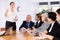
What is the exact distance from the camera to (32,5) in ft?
24.0

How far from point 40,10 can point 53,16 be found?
467cm

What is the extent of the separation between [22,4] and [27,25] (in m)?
2.47

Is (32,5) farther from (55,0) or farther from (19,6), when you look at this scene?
(55,0)

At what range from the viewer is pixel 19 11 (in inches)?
287

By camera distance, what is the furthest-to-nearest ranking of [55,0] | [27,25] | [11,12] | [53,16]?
[55,0]
[27,25]
[11,12]
[53,16]

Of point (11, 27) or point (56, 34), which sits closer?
point (56, 34)

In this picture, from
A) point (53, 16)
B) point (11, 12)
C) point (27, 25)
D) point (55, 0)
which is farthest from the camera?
point (55, 0)

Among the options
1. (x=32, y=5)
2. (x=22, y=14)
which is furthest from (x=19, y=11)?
(x=32, y=5)

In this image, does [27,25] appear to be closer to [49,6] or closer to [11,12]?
[11,12]

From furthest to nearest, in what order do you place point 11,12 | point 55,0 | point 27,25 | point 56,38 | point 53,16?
point 55,0
point 27,25
point 11,12
point 53,16
point 56,38

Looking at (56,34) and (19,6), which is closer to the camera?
(56,34)

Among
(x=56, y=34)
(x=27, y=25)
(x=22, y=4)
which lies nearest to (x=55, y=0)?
(x=22, y=4)

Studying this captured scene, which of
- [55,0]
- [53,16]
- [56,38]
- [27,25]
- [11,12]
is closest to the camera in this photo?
[56,38]

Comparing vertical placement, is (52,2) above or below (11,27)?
above
